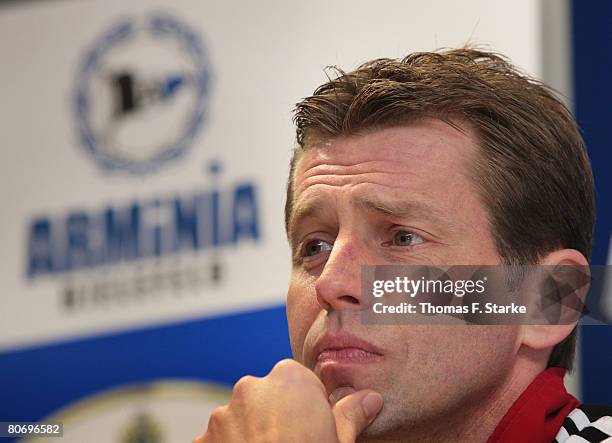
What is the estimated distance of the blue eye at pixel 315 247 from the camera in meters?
1.36

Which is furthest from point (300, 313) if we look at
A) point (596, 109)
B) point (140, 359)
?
point (140, 359)

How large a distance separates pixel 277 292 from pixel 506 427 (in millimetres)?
1211

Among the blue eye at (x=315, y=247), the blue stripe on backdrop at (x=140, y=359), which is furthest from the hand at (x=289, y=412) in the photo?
the blue stripe on backdrop at (x=140, y=359)

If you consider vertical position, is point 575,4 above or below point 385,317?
above

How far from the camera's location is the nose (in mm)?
1203

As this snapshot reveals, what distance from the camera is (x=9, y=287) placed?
2840mm

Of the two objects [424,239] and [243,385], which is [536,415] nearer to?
[424,239]

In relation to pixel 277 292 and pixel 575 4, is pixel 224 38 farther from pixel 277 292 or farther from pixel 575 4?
pixel 575 4

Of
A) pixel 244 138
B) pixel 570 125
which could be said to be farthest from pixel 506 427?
Answer: pixel 244 138

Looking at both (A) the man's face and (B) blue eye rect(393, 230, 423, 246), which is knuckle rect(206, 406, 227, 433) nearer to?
(A) the man's face

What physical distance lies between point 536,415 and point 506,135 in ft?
1.15

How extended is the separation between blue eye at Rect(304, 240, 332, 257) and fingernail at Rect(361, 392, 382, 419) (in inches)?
9.4

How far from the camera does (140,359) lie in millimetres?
2590

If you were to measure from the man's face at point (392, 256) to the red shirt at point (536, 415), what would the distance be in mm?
43
